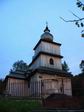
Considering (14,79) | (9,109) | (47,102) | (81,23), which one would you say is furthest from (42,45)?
(81,23)

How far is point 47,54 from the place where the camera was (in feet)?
108

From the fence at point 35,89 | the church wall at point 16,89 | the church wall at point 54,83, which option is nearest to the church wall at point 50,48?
the church wall at point 54,83

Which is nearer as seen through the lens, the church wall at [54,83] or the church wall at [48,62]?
the church wall at [54,83]

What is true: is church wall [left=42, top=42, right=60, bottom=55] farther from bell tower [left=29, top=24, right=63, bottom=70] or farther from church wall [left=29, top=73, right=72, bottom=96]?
church wall [left=29, top=73, right=72, bottom=96]

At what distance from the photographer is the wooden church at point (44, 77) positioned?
89.4 feet

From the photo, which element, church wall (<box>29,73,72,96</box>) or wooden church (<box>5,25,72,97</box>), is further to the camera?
church wall (<box>29,73,72,96</box>)

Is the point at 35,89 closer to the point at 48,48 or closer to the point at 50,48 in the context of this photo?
the point at 48,48

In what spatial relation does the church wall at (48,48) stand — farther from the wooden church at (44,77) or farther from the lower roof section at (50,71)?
the lower roof section at (50,71)

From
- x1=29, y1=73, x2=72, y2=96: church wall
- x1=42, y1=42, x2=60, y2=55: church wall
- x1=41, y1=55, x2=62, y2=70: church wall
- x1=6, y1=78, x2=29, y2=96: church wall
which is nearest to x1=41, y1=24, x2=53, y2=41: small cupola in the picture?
x1=42, y1=42, x2=60, y2=55: church wall

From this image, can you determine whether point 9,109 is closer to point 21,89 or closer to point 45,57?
point 21,89

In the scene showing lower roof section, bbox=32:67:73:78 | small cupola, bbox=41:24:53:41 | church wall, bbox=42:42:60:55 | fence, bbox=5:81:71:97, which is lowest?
fence, bbox=5:81:71:97

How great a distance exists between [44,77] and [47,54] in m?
4.26

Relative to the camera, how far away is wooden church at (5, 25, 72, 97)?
1073 inches

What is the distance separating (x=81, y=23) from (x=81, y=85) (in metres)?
33.6
